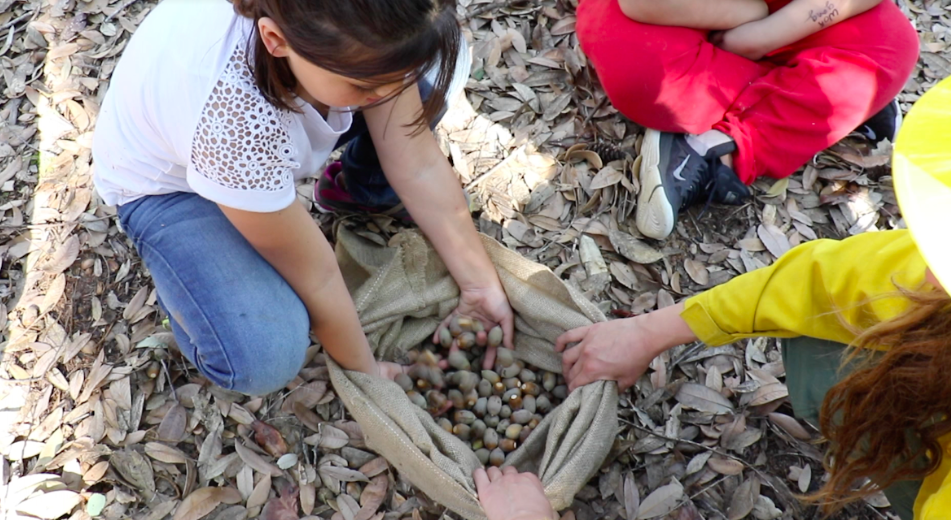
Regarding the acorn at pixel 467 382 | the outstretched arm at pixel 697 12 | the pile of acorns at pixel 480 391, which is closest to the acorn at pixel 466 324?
the pile of acorns at pixel 480 391

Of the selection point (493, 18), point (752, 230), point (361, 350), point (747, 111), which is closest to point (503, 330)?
point (361, 350)

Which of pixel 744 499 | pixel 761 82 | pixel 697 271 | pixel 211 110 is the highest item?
pixel 211 110

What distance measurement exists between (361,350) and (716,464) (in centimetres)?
94

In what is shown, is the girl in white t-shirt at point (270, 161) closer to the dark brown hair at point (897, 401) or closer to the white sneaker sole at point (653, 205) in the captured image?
the white sneaker sole at point (653, 205)

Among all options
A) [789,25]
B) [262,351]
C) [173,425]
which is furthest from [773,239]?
[173,425]

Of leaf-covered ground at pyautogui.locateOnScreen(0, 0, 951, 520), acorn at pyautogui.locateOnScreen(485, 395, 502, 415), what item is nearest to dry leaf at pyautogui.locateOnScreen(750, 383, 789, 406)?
leaf-covered ground at pyautogui.locateOnScreen(0, 0, 951, 520)

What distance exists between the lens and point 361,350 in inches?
67.2

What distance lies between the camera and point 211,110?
129cm

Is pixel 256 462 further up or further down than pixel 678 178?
further down

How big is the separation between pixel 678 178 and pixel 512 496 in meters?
1.13

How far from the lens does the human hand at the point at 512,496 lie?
150 centimetres

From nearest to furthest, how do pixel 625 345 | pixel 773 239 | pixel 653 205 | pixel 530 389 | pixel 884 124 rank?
pixel 625 345, pixel 530 389, pixel 653 205, pixel 773 239, pixel 884 124

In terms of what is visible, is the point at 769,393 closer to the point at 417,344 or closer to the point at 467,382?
the point at 467,382

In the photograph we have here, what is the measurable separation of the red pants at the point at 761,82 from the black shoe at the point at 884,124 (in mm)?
120
